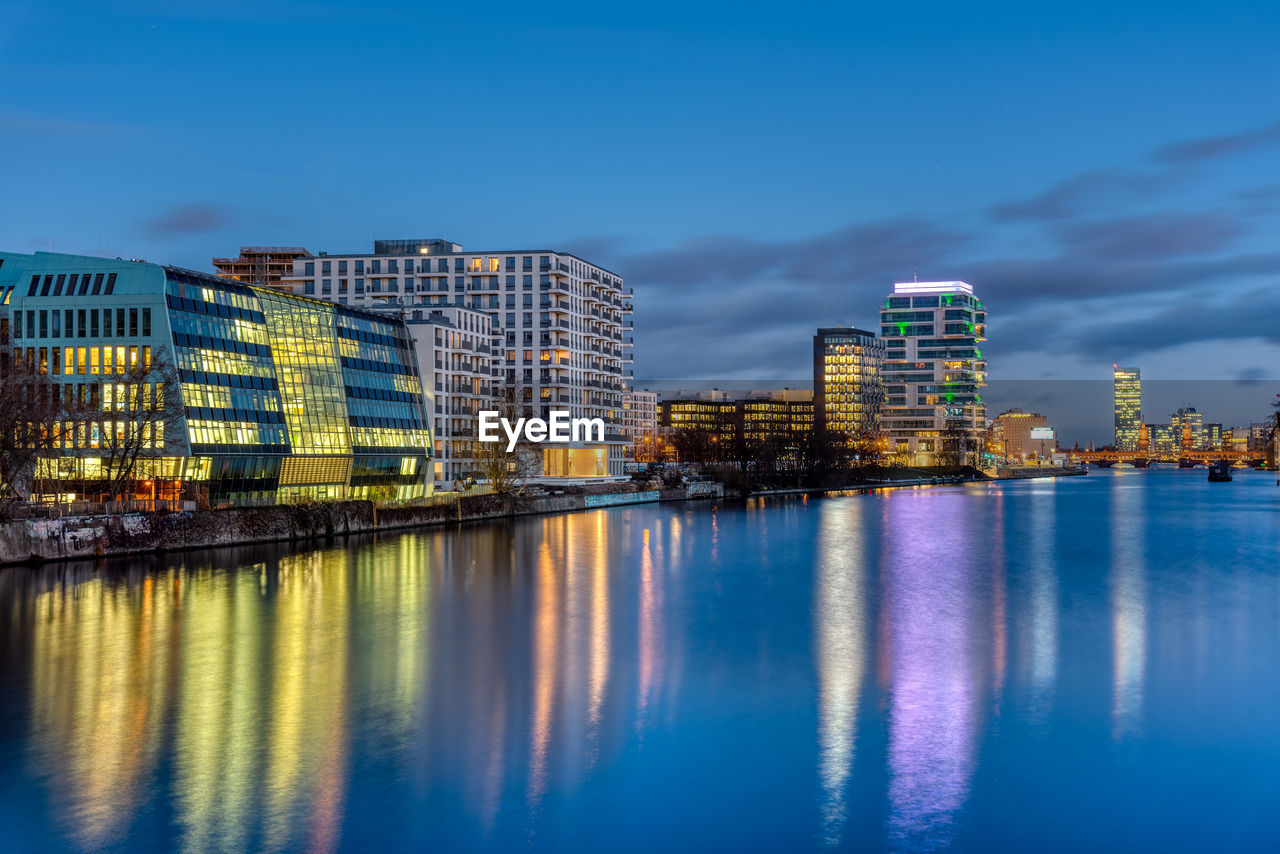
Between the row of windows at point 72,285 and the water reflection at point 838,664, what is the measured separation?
63.2 metres

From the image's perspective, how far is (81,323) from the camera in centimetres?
9188

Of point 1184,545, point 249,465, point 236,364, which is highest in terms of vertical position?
point 236,364

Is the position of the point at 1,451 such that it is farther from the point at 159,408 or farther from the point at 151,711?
the point at 151,711

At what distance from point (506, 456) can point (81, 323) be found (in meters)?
44.9

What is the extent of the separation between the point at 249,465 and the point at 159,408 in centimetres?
1647

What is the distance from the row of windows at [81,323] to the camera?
9081cm

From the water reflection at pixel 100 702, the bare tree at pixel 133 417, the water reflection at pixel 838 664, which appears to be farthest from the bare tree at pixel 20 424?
the water reflection at pixel 838 664

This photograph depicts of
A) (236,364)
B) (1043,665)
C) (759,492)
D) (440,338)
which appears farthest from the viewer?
(759,492)

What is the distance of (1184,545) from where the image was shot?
299 feet

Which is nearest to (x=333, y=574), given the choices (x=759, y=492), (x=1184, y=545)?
(x=1184, y=545)

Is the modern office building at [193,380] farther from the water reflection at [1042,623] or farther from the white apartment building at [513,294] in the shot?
the water reflection at [1042,623]

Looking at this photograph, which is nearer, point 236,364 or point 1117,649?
point 1117,649

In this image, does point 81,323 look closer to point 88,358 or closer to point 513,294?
point 88,358

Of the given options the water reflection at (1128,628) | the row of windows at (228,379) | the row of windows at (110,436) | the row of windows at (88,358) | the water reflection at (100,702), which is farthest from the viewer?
the row of windows at (228,379)
